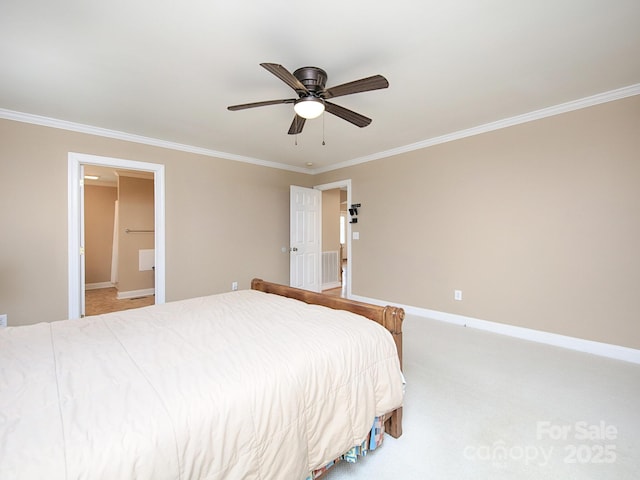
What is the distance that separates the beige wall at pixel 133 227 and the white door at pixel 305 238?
3123 mm

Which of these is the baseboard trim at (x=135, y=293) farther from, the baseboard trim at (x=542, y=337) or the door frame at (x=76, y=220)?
the baseboard trim at (x=542, y=337)

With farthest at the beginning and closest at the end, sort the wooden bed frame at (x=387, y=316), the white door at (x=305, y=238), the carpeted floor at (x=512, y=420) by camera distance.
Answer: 1. the white door at (x=305, y=238)
2. the wooden bed frame at (x=387, y=316)
3. the carpeted floor at (x=512, y=420)

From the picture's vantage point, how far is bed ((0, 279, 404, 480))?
29.5 inches

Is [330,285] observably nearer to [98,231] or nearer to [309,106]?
[309,106]

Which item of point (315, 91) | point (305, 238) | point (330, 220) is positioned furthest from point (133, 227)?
point (315, 91)

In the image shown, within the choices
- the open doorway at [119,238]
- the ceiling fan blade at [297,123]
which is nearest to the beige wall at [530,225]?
the ceiling fan blade at [297,123]

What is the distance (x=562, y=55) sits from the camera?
210 centimetres

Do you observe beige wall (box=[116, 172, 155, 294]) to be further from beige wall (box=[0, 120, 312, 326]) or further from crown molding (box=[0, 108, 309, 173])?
beige wall (box=[0, 120, 312, 326])

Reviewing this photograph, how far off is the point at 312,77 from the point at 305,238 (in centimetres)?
348

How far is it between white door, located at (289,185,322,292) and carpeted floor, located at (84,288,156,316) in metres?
2.64

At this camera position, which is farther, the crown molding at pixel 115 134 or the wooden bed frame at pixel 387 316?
the crown molding at pixel 115 134

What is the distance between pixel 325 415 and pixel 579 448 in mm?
1546

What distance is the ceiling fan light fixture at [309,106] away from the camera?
202cm

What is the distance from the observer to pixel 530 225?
10.4 feet
